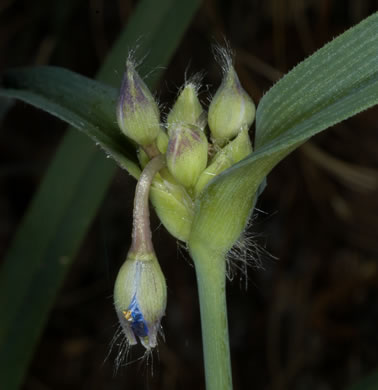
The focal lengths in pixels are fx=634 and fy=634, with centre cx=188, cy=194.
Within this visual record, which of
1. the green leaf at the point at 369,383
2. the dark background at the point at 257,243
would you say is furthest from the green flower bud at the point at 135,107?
the dark background at the point at 257,243

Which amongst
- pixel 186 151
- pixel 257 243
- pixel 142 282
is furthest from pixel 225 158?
pixel 257 243

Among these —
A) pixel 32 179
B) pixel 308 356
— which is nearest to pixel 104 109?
pixel 32 179

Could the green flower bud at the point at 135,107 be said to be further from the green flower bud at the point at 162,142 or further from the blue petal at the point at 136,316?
the blue petal at the point at 136,316

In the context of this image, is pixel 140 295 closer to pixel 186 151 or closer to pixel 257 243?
pixel 186 151

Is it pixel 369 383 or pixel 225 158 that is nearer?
pixel 225 158

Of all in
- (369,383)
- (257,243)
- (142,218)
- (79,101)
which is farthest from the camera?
(257,243)

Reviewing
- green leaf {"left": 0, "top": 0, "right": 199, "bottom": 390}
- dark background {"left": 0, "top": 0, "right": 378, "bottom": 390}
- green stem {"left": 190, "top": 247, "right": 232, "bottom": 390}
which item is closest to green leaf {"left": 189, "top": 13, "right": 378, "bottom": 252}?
green stem {"left": 190, "top": 247, "right": 232, "bottom": 390}

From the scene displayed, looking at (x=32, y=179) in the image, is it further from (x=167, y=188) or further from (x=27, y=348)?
(x=167, y=188)
